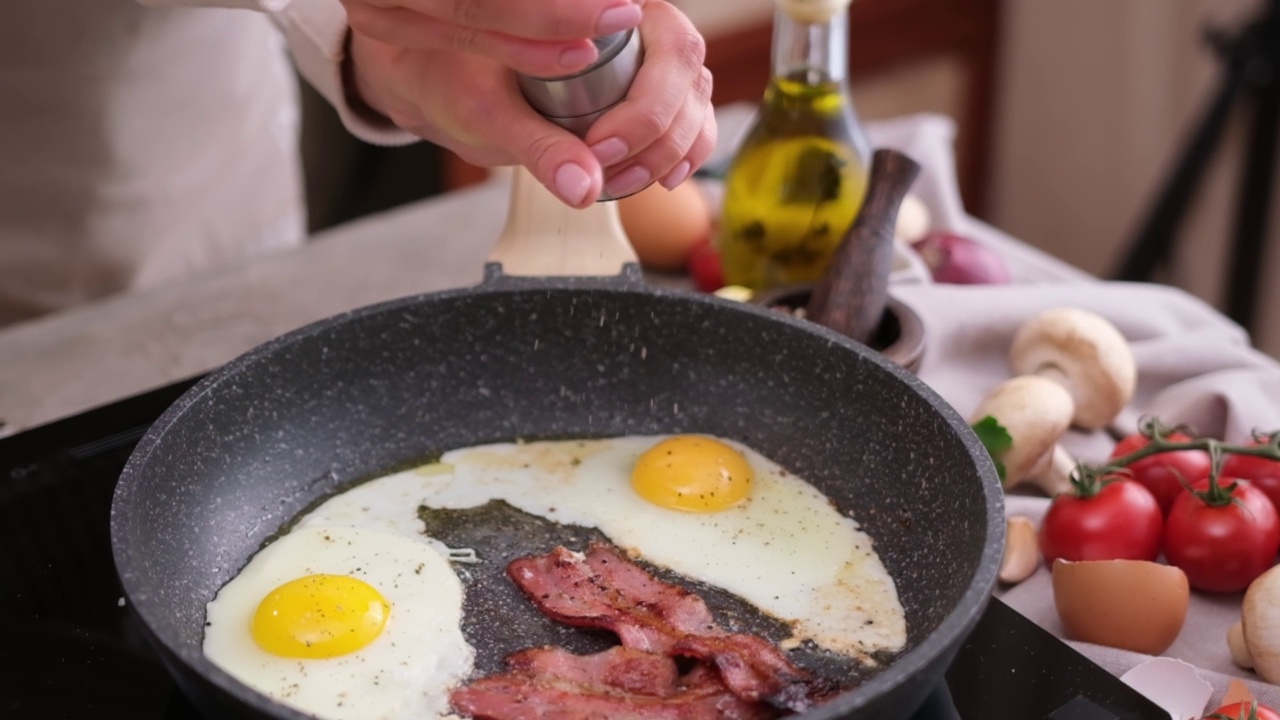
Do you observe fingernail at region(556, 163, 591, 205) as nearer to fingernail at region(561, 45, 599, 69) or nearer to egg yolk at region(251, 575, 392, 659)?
fingernail at region(561, 45, 599, 69)

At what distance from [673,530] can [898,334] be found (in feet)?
1.19

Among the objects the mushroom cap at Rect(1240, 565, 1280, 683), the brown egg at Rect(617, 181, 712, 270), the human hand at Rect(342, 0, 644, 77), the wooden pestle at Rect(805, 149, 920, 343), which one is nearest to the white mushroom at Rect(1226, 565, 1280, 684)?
the mushroom cap at Rect(1240, 565, 1280, 683)

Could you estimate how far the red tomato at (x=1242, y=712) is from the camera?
94cm

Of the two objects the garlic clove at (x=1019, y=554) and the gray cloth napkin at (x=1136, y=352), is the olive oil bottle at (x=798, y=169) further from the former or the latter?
the garlic clove at (x=1019, y=554)

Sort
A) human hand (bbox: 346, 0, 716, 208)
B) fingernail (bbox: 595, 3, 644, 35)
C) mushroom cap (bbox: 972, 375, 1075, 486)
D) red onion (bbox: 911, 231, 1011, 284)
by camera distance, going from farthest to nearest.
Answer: red onion (bbox: 911, 231, 1011, 284) < mushroom cap (bbox: 972, 375, 1075, 486) < human hand (bbox: 346, 0, 716, 208) < fingernail (bbox: 595, 3, 644, 35)

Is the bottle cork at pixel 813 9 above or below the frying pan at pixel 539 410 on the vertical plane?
above

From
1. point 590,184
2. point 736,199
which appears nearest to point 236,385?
point 590,184

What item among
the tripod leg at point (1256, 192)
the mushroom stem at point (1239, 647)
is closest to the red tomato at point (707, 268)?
the mushroom stem at point (1239, 647)

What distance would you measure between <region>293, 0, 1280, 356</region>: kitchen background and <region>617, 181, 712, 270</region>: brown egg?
1.29m

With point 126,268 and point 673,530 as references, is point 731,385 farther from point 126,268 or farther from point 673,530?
point 126,268

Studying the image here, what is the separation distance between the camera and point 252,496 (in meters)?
1.24

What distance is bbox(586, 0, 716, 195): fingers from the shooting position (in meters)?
1.04

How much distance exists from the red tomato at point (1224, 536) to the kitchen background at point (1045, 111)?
189cm

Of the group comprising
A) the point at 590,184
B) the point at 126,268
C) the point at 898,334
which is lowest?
the point at 126,268
